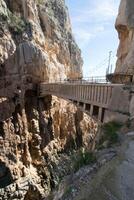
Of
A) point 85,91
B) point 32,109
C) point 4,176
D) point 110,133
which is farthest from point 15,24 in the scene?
point 110,133

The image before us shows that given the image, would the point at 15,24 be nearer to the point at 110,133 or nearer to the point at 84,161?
the point at 110,133

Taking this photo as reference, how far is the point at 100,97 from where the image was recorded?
19.9 meters

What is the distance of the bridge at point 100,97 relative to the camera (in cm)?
1509

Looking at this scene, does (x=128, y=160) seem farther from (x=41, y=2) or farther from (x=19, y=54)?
(x=41, y=2)

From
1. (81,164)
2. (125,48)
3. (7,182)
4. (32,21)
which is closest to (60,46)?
(32,21)

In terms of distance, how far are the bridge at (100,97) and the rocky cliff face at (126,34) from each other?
14.5ft

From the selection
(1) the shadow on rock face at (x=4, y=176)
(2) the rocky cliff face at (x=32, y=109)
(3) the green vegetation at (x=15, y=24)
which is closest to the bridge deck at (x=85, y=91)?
(2) the rocky cliff face at (x=32, y=109)

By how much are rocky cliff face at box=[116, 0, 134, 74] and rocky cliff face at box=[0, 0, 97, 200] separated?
10.8m

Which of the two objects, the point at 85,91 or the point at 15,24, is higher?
the point at 15,24

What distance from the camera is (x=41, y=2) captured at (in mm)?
49562

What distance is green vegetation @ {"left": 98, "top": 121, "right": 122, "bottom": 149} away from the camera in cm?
1169

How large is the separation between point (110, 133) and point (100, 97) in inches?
302

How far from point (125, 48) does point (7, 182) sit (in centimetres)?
1900

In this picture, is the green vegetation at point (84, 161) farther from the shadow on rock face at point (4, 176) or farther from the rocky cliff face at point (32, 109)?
the shadow on rock face at point (4, 176)
